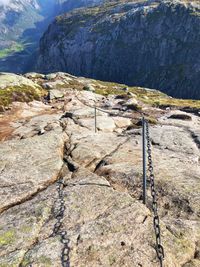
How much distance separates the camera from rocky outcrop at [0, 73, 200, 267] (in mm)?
14930

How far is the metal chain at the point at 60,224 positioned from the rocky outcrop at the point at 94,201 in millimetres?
48

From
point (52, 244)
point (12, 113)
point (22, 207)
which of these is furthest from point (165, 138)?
point (12, 113)

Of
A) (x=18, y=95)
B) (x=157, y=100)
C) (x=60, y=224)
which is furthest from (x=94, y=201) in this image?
(x=157, y=100)

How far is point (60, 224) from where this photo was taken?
17.4 m

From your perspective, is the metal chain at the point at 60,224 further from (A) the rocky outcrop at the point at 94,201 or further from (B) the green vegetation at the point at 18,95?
(B) the green vegetation at the point at 18,95

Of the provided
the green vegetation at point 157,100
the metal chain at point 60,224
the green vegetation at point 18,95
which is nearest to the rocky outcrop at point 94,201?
the metal chain at point 60,224

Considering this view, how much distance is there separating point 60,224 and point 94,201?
267cm

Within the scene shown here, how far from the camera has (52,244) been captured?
1533cm

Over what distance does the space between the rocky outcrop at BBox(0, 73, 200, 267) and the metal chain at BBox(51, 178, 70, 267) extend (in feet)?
0.16

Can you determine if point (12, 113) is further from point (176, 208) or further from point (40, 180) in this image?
point (176, 208)

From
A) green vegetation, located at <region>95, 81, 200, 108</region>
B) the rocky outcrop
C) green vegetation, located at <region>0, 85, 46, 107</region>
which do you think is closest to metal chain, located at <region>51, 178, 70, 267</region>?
the rocky outcrop

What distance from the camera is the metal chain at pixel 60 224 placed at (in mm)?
14501

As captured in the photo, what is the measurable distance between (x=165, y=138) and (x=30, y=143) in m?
13.5

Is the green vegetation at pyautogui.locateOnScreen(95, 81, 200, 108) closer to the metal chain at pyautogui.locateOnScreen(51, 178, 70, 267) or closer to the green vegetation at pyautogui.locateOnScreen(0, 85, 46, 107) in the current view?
the green vegetation at pyautogui.locateOnScreen(0, 85, 46, 107)
